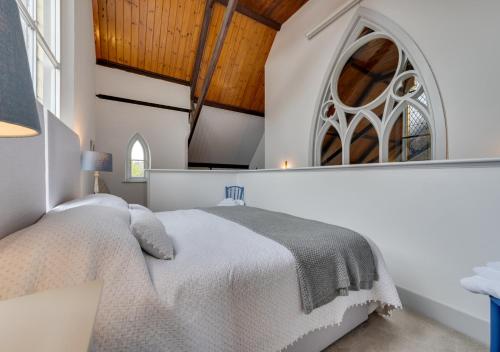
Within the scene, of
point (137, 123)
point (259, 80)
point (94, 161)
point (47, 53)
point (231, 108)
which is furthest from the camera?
point (231, 108)

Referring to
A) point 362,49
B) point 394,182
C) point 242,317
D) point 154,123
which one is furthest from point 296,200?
point 154,123

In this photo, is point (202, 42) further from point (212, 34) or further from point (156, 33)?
point (156, 33)

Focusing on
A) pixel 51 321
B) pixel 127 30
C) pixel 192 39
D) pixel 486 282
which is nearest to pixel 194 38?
pixel 192 39

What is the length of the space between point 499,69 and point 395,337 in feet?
7.36

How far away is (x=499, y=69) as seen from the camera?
5.58ft

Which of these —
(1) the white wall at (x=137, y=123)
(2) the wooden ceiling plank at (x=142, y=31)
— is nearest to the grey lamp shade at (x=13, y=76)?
(2) the wooden ceiling plank at (x=142, y=31)

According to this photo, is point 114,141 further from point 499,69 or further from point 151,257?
point 499,69

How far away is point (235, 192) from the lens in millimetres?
4277

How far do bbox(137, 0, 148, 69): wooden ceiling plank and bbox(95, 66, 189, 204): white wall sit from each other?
0.36 meters

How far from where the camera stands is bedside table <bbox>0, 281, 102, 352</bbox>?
0.38 meters

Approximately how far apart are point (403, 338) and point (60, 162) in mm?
2725

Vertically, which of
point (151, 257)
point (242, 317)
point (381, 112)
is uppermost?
point (381, 112)

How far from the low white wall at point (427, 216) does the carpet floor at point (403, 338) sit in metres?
0.12

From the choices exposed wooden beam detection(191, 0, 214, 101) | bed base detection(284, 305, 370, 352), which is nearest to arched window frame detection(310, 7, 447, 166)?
bed base detection(284, 305, 370, 352)
